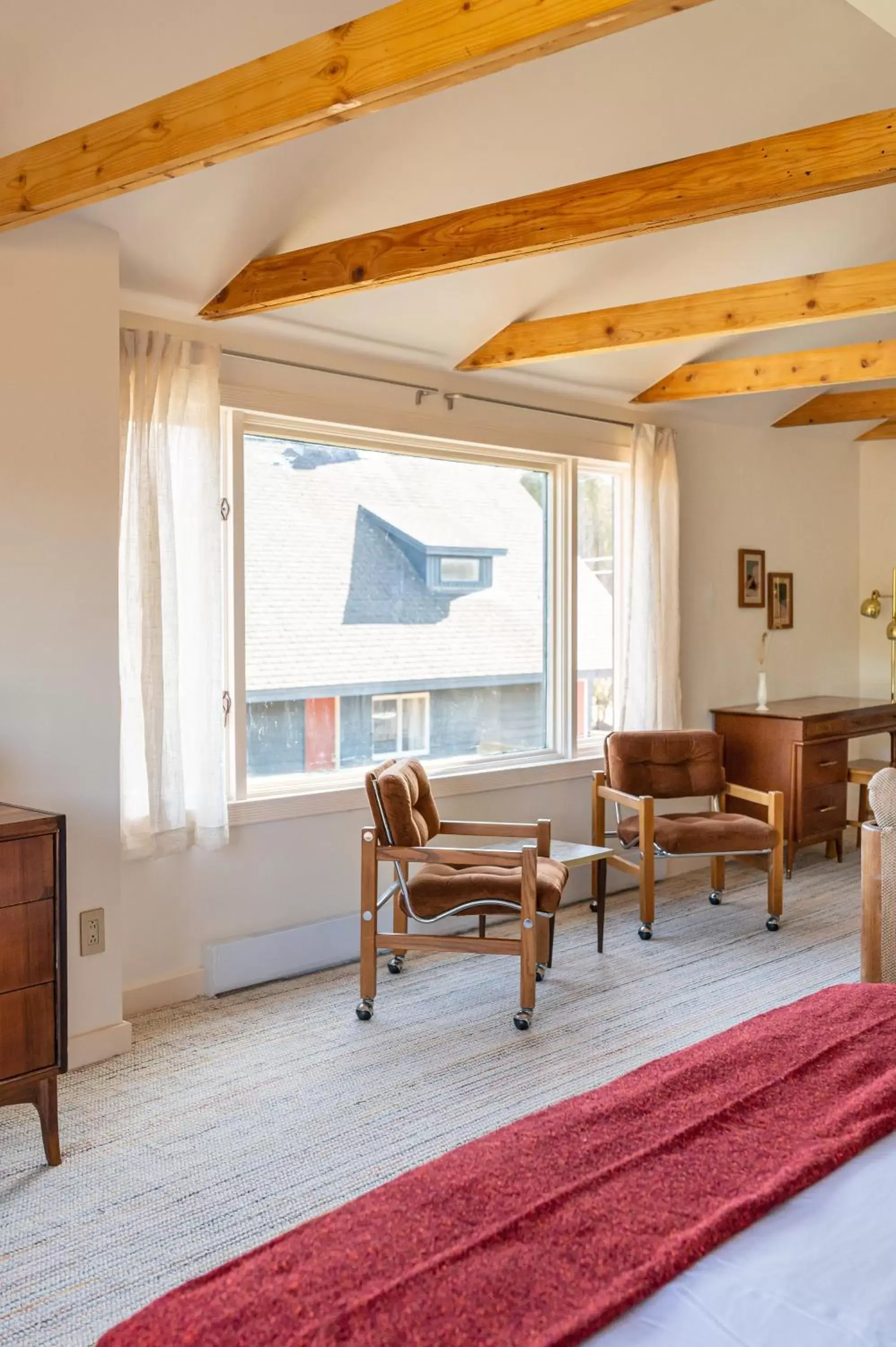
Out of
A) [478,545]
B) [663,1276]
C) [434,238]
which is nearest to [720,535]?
[478,545]

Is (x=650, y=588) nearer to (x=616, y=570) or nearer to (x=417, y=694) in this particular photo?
(x=616, y=570)

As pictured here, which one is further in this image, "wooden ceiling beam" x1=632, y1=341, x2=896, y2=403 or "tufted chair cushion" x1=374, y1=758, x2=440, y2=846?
"wooden ceiling beam" x1=632, y1=341, x2=896, y2=403

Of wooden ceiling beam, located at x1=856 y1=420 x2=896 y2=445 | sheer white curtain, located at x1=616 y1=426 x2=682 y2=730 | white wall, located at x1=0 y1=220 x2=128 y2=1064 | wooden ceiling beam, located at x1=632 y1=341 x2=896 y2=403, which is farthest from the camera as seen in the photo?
wooden ceiling beam, located at x1=856 y1=420 x2=896 y2=445

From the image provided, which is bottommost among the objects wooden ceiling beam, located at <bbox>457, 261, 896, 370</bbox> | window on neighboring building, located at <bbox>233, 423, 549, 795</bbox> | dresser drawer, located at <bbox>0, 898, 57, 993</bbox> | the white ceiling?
dresser drawer, located at <bbox>0, 898, 57, 993</bbox>

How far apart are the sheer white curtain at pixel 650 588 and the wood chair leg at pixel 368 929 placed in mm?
2260

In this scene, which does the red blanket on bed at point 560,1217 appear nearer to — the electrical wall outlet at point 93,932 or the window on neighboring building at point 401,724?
the electrical wall outlet at point 93,932

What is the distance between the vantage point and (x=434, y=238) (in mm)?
3344

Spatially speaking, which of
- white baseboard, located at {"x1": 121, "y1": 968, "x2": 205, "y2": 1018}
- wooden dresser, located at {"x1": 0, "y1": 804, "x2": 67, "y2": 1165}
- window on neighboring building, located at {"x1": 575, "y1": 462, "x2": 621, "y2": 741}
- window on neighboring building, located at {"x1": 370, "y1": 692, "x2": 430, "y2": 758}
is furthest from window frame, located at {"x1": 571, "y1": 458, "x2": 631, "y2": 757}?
wooden dresser, located at {"x1": 0, "y1": 804, "x2": 67, "y2": 1165}

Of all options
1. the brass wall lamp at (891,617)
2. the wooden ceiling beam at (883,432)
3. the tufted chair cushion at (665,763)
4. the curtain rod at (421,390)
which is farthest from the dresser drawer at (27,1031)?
the wooden ceiling beam at (883,432)

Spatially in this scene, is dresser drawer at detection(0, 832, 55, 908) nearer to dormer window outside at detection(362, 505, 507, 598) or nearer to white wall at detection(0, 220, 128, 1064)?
white wall at detection(0, 220, 128, 1064)

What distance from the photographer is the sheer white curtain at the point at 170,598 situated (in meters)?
3.75

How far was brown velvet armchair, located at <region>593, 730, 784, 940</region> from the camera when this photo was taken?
4.87m

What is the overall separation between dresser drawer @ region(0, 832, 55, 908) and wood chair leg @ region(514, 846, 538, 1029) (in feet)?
5.06

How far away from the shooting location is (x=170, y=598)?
381 cm
